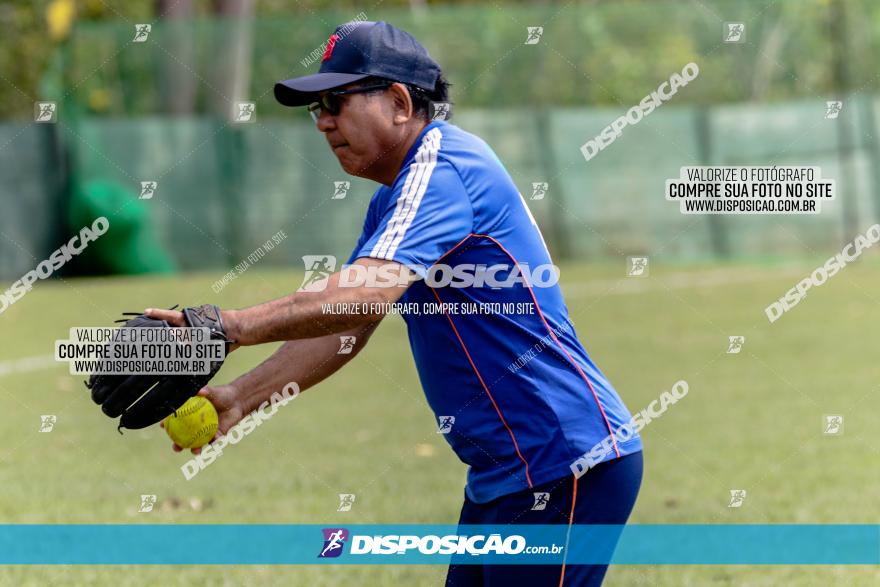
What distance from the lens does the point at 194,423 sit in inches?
173

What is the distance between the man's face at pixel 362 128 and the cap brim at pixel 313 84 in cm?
3

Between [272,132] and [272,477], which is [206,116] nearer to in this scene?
[272,132]

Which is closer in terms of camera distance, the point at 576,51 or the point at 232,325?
the point at 232,325

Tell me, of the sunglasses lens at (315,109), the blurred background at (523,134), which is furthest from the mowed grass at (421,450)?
the blurred background at (523,134)

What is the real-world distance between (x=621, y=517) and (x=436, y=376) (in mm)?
695

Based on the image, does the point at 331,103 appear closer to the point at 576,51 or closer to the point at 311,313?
the point at 311,313

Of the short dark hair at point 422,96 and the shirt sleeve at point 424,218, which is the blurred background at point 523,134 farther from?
the shirt sleeve at point 424,218

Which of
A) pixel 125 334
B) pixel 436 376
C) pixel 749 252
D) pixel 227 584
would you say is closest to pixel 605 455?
pixel 436 376

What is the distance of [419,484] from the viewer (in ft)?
28.2

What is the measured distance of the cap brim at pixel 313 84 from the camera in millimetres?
3977

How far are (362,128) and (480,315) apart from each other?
0.65 metres

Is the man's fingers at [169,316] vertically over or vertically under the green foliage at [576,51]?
under

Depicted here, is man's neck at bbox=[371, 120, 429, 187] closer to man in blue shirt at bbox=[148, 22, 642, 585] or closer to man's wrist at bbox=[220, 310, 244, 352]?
man in blue shirt at bbox=[148, 22, 642, 585]

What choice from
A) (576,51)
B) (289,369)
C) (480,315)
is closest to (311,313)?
(480,315)
